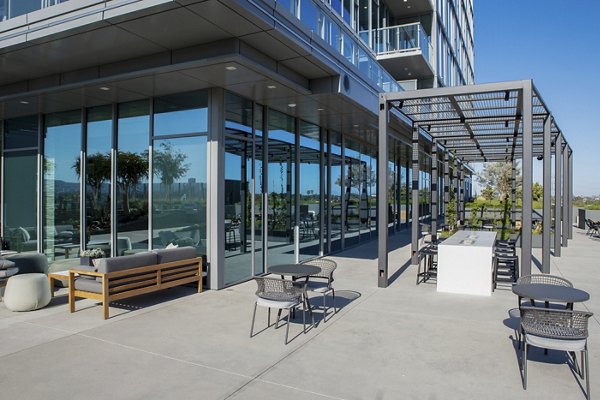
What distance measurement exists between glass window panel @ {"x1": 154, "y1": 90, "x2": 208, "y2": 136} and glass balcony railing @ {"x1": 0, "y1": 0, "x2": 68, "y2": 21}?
2.55 meters

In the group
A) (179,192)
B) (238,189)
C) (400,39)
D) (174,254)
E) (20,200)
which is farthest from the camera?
(400,39)

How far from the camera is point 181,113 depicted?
8078 mm

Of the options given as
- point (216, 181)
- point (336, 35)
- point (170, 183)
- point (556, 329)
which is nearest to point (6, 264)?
point (170, 183)

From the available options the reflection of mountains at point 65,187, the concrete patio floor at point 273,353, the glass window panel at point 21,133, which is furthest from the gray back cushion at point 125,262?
the glass window panel at point 21,133

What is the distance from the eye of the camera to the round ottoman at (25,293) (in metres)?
6.18

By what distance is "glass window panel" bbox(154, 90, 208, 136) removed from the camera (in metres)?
7.83

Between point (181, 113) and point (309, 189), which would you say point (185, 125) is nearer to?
point (181, 113)

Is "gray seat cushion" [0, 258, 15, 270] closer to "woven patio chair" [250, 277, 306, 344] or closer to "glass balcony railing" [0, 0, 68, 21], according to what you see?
"glass balcony railing" [0, 0, 68, 21]

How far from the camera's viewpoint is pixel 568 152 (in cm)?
1511

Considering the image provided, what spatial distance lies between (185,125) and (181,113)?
25 centimetres

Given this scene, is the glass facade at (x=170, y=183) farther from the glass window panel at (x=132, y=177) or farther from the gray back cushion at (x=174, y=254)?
the gray back cushion at (x=174, y=254)

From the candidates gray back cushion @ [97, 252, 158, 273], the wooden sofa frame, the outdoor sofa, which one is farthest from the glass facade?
gray back cushion @ [97, 252, 158, 273]

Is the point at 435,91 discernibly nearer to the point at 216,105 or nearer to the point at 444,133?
the point at 216,105

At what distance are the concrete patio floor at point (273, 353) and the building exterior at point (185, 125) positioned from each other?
2.25m
